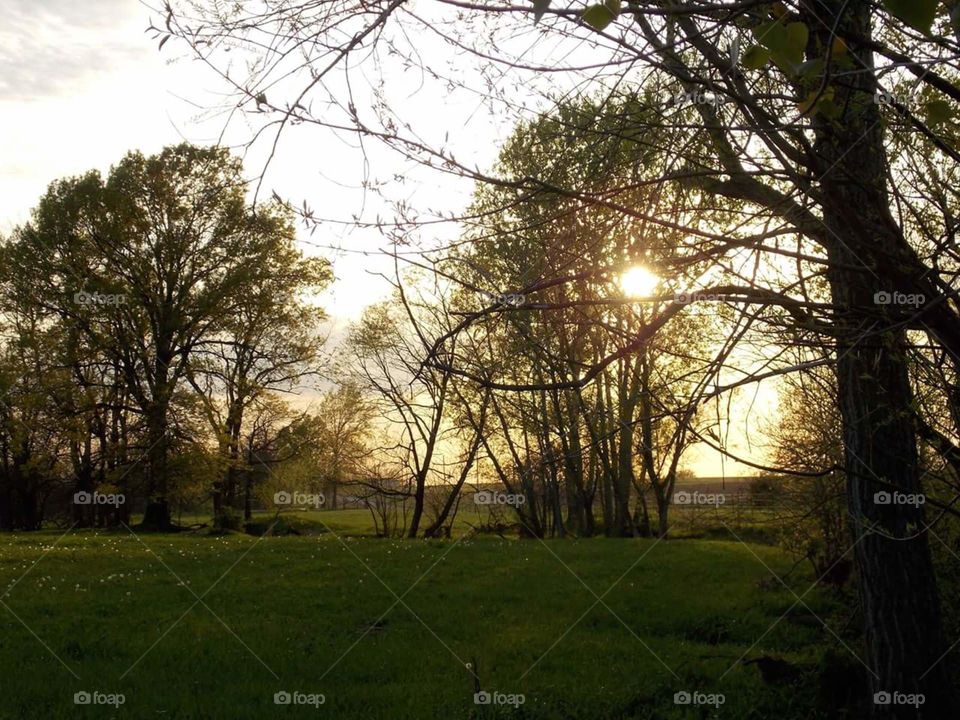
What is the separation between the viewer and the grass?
22.7ft

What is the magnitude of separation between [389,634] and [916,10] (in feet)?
28.7

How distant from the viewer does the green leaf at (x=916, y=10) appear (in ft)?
5.72

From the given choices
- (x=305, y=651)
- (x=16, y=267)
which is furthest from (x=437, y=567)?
(x=16, y=267)

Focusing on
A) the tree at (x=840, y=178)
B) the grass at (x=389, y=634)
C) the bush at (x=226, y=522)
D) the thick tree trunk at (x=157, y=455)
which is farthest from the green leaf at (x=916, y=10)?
the bush at (x=226, y=522)

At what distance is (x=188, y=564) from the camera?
14250mm

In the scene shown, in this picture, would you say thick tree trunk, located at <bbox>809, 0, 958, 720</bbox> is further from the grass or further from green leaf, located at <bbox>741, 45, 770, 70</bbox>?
green leaf, located at <bbox>741, 45, 770, 70</bbox>

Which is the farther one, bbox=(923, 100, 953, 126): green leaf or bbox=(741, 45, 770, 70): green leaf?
bbox=(923, 100, 953, 126): green leaf

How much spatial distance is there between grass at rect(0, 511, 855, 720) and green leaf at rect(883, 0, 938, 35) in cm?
461

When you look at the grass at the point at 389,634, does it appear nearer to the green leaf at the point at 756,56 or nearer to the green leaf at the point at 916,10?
the green leaf at the point at 756,56

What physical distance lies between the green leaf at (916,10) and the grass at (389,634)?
4610 millimetres

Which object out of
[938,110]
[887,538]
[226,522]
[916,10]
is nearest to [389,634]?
[887,538]

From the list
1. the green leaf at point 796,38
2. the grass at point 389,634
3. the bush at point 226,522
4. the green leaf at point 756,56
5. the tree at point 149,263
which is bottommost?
the grass at point 389,634

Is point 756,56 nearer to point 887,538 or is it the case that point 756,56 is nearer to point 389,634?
point 887,538

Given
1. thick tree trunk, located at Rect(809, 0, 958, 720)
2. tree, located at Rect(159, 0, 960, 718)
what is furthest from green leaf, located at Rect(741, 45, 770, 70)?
thick tree trunk, located at Rect(809, 0, 958, 720)
